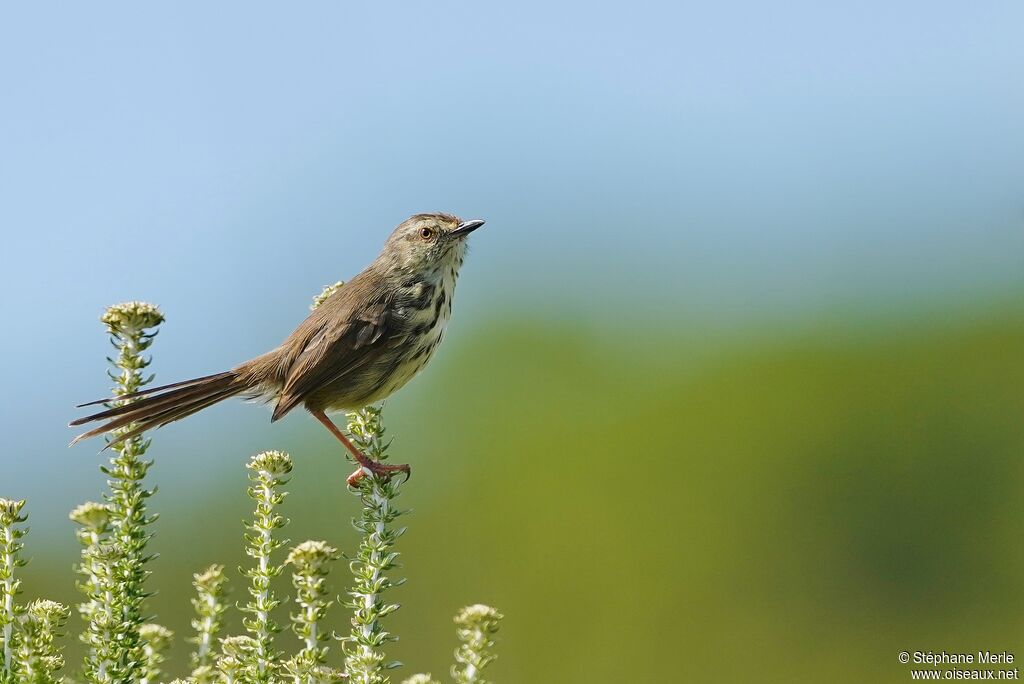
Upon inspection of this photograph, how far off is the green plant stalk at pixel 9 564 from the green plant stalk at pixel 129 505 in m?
0.25

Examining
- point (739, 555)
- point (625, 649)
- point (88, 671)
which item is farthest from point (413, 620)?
point (88, 671)

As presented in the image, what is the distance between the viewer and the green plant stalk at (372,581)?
9.97 feet

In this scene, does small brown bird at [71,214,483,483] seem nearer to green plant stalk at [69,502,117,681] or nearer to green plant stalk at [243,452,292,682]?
green plant stalk at [243,452,292,682]

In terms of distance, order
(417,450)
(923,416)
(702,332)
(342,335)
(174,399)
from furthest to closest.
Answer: (702,332)
(923,416)
(417,450)
(342,335)
(174,399)

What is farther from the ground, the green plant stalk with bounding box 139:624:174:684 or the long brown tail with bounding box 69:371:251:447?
the long brown tail with bounding box 69:371:251:447

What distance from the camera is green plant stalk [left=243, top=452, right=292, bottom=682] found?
3.08m

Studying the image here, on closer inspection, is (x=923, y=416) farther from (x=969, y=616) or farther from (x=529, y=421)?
(x=529, y=421)

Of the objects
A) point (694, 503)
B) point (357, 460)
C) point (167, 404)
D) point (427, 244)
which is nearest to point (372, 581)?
point (357, 460)

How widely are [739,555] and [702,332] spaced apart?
606cm

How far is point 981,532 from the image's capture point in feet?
55.1

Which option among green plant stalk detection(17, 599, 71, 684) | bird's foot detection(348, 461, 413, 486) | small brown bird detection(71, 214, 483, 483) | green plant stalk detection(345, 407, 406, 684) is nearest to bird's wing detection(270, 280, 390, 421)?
small brown bird detection(71, 214, 483, 483)

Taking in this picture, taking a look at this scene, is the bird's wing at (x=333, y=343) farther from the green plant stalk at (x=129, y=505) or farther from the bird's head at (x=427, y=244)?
the green plant stalk at (x=129, y=505)

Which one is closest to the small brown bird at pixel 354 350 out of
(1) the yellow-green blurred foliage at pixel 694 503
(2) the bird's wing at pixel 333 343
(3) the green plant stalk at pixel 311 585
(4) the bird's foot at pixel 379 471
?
(2) the bird's wing at pixel 333 343

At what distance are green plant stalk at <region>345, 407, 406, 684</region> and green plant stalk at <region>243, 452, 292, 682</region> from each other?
22 cm
